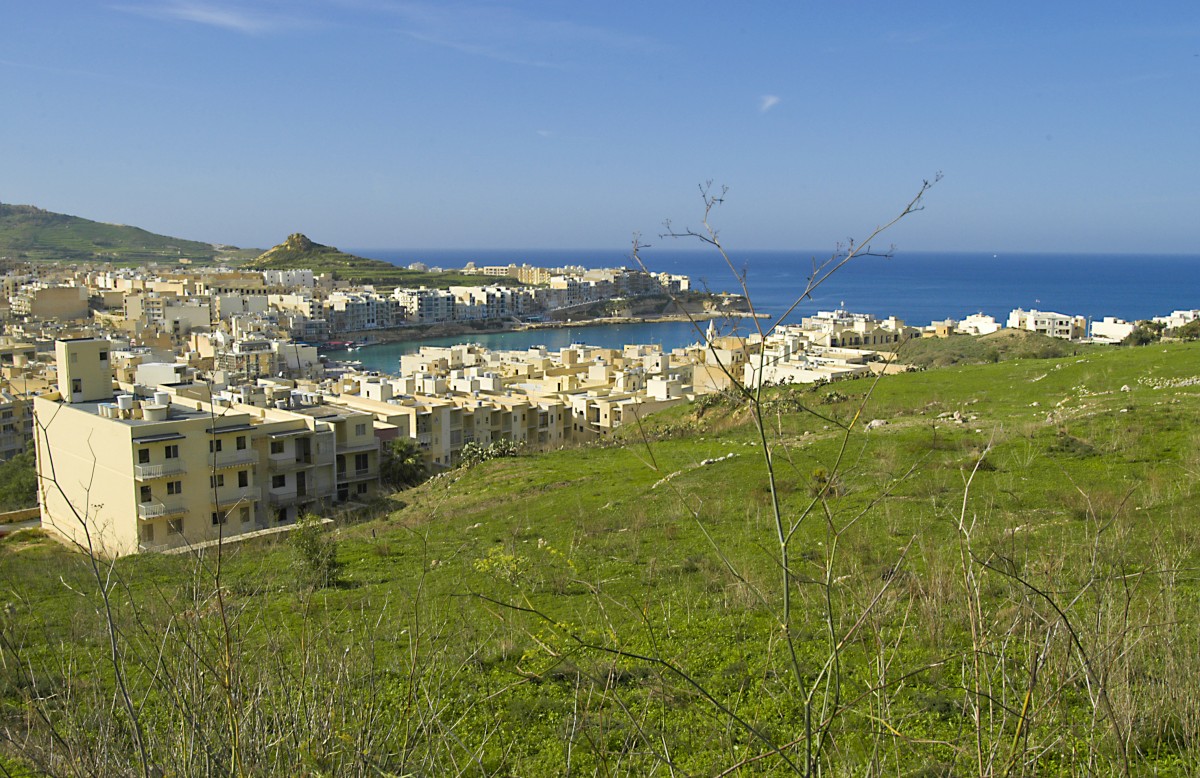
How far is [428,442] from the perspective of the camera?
21484 millimetres

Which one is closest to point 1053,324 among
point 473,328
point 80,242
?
point 473,328

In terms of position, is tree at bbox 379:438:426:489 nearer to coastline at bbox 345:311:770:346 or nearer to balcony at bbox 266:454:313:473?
balcony at bbox 266:454:313:473

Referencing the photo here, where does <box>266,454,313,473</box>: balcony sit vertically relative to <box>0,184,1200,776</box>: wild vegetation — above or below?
below

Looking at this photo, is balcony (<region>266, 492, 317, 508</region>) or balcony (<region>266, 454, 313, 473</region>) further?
balcony (<region>266, 454, 313, 473</region>)

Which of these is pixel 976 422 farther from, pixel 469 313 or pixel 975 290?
pixel 975 290

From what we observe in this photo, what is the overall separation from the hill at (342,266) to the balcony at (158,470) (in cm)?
8030

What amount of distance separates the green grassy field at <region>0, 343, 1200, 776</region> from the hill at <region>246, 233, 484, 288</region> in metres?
85.3

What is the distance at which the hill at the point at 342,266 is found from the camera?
9588cm

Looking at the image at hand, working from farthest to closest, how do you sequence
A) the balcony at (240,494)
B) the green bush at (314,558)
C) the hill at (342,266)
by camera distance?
the hill at (342,266)
the balcony at (240,494)
the green bush at (314,558)

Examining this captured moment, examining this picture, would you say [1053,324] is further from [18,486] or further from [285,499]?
[18,486]

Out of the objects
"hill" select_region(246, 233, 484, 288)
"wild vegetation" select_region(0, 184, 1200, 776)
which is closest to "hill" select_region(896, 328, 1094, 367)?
"wild vegetation" select_region(0, 184, 1200, 776)

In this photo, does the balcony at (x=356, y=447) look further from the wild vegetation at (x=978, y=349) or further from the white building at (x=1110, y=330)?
the white building at (x=1110, y=330)

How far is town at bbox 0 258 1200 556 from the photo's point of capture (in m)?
12.7

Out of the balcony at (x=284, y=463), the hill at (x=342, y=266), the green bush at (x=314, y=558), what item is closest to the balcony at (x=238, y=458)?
the balcony at (x=284, y=463)
